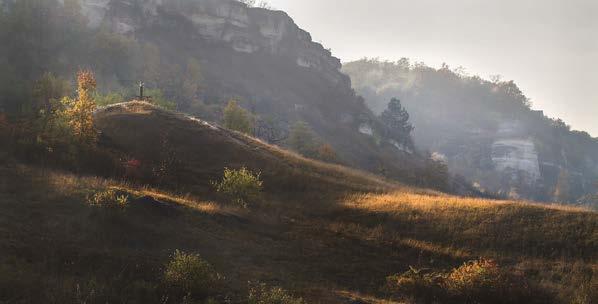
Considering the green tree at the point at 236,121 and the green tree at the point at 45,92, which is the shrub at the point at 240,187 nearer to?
the green tree at the point at 45,92

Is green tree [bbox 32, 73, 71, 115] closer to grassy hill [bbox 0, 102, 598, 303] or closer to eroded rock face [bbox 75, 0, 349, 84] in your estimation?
grassy hill [bbox 0, 102, 598, 303]

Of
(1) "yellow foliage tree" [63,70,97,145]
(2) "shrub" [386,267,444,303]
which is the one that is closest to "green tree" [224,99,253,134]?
(1) "yellow foliage tree" [63,70,97,145]

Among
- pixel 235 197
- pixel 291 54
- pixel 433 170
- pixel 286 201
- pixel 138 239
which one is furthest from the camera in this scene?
pixel 291 54

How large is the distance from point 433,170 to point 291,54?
7469 centimetres

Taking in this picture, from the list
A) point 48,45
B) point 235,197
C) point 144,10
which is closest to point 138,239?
point 235,197

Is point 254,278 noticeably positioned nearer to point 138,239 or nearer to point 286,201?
point 138,239

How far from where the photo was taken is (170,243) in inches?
728

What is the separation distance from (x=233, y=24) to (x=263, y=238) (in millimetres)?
133283

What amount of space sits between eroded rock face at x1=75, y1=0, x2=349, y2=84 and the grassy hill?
97018 millimetres

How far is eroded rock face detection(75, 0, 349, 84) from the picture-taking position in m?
122

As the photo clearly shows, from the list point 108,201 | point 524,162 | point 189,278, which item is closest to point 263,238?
point 108,201

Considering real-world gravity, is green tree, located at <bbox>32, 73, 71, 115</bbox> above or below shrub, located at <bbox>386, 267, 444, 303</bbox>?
above

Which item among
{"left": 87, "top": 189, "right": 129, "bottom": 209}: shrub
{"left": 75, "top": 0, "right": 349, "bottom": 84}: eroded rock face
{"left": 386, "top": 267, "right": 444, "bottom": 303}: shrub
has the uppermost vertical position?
{"left": 75, "top": 0, "right": 349, "bottom": 84}: eroded rock face

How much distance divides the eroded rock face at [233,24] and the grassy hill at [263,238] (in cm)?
9702
